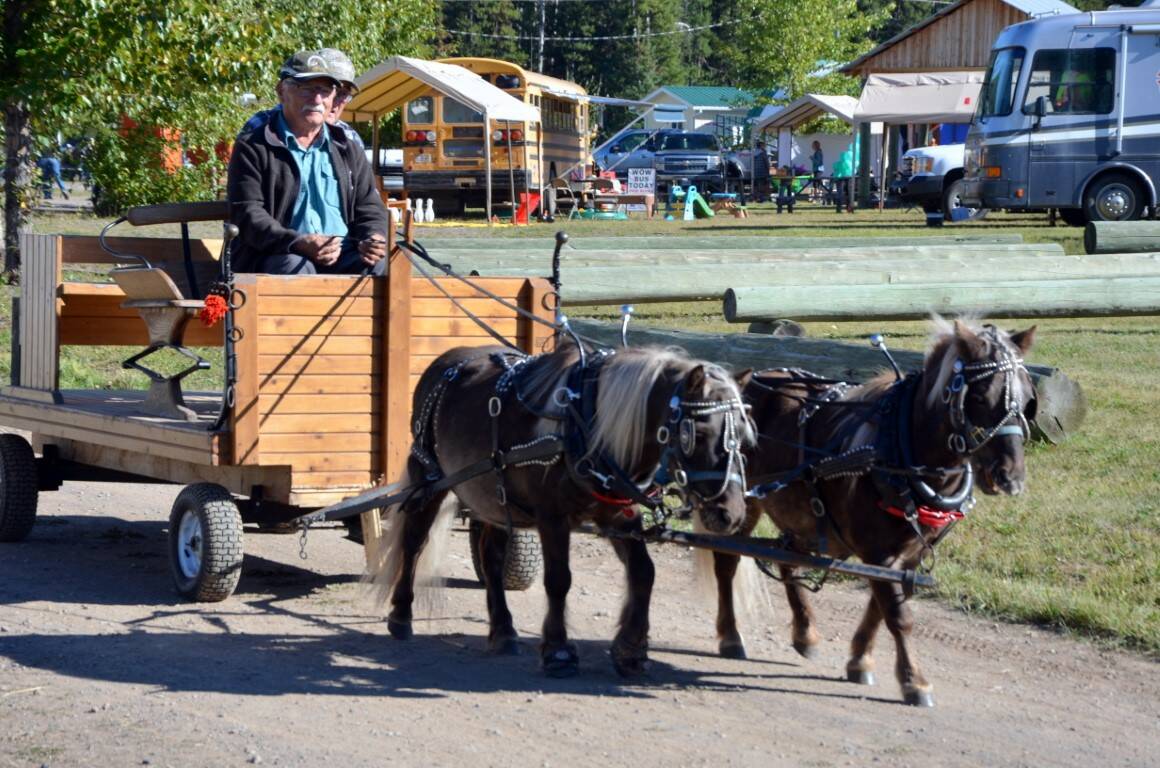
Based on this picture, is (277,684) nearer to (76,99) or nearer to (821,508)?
(821,508)

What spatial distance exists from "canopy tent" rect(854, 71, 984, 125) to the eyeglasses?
2820cm

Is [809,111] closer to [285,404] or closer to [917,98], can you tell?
[917,98]

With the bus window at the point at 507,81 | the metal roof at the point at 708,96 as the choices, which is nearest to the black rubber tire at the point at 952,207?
the bus window at the point at 507,81

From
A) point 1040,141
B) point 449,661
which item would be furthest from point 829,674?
point 1040,141

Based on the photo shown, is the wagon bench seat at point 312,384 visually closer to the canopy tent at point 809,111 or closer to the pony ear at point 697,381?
the pony ear at point 697,381

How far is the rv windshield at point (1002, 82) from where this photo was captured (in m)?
24.3

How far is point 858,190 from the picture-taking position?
39562 mm

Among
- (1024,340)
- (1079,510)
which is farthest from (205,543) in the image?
(1079,510)

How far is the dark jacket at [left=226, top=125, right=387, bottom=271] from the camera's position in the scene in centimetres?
754

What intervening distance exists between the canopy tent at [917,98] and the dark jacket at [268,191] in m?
28.0

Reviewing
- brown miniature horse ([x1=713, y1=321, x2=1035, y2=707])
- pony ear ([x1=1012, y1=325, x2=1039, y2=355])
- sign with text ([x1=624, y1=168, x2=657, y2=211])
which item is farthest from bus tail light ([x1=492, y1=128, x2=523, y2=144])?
pony ear ([x1=1012, y1=325, x2=1039, y2=355])

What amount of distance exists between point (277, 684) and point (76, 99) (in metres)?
10.6

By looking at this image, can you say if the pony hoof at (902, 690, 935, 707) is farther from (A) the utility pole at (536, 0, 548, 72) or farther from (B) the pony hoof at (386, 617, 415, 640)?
(A) the utility pole at (536, 0, 548, 72)

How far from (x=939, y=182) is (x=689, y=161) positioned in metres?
15.2
